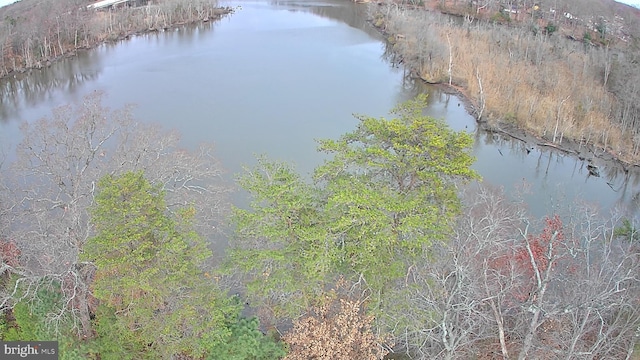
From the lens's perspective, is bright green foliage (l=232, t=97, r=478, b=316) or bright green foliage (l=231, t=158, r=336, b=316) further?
bright green foliage (l=231, t=158, r=336, b=316)

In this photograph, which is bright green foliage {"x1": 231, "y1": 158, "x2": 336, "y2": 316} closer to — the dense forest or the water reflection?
the dense forest

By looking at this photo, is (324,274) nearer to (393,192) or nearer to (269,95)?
(393,192)

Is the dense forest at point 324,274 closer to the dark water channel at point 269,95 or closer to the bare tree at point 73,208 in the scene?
the bare tree at point 73,208

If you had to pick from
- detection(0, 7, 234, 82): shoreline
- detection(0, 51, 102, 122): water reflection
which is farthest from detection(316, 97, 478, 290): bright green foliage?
detection(0, 7, 234, 82): shoreline

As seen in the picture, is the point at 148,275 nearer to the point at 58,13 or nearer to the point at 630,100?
the point at 630,100

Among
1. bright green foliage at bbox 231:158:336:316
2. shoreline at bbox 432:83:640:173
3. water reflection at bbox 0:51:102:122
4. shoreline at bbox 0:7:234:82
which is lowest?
shoreline at bbox 432:83:640:173
